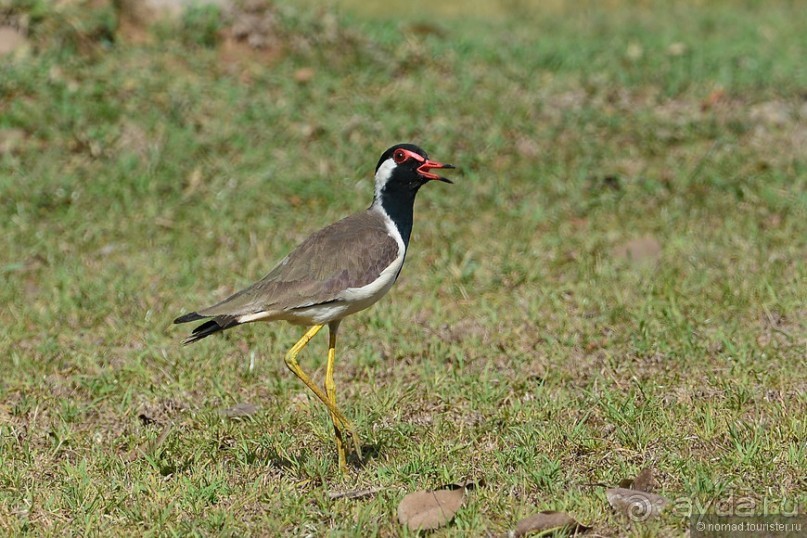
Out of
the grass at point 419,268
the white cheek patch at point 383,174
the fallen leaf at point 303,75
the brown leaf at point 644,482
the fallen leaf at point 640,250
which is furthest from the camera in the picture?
the fallen leaf at point 303,75

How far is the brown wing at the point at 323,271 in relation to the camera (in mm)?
4652

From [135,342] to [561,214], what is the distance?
300cm

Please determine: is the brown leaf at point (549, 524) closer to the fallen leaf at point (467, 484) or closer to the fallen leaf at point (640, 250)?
the fallen leaf at point (467, 484)

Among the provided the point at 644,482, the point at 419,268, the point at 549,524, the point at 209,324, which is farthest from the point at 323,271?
the point at 419,268

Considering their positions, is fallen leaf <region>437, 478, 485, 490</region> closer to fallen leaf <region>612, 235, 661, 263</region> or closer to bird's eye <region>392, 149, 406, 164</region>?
bird's eye <region>392, 149, 406, 164</region>

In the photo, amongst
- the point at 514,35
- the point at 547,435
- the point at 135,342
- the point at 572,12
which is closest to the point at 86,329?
the point at 135,342

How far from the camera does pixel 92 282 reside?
683 cm

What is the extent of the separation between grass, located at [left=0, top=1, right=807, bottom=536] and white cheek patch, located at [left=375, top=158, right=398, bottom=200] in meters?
1.02

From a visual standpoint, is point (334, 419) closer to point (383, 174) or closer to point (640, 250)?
point (383, 174)

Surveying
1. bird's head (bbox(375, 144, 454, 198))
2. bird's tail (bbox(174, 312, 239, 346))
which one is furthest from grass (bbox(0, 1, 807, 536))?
bird's head (bbox(375, 144, 454, 198))

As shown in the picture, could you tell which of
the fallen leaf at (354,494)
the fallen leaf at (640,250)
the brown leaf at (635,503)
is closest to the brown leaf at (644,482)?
the brown leaf at (635,503)

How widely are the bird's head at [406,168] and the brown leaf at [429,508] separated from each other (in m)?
1.41

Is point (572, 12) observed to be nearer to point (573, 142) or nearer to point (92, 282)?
point (573, 142)

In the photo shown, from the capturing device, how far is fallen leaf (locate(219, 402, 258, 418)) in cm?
521
